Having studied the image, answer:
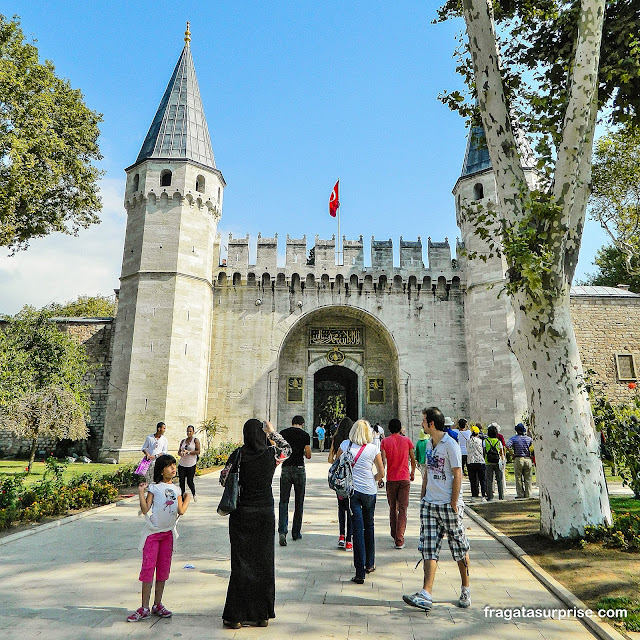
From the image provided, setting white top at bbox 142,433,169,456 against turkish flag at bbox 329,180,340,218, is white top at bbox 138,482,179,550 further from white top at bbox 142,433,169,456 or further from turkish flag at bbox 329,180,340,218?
turkish flag at bbox 329,180,340,218

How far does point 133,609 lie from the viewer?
Result: 12.8ft

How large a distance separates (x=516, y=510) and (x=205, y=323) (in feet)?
46.3

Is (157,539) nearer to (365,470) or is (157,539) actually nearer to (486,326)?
(365,470)

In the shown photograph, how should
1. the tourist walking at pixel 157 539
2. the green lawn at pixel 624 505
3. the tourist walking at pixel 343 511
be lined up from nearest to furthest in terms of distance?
the tourist walking at pixel 157 539 < the tourist walking at pixel 343 511 < the green lawn at pixel 624 505

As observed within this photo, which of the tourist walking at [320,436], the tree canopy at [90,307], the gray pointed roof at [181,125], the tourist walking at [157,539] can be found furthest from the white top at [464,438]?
the tree canopy at [90,307]

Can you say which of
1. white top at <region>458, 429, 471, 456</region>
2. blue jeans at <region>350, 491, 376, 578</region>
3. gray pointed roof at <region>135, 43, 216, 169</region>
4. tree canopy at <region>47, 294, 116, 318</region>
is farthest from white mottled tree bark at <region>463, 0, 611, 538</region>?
tree canopy at <region>47, 294, 116, 318</region>

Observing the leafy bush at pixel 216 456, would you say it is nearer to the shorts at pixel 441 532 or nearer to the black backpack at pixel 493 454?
the black backpack at pixel 493 454

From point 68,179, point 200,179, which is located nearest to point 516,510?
point 68,179

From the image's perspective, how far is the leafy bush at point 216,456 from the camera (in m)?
15.6

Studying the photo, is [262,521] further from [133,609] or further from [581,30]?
[581,30]

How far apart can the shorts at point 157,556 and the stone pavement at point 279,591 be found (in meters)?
0.32

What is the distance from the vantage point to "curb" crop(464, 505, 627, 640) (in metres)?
3.44

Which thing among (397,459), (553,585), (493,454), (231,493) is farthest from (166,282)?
(553,585)

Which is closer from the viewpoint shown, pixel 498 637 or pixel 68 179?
pixel 498 637
